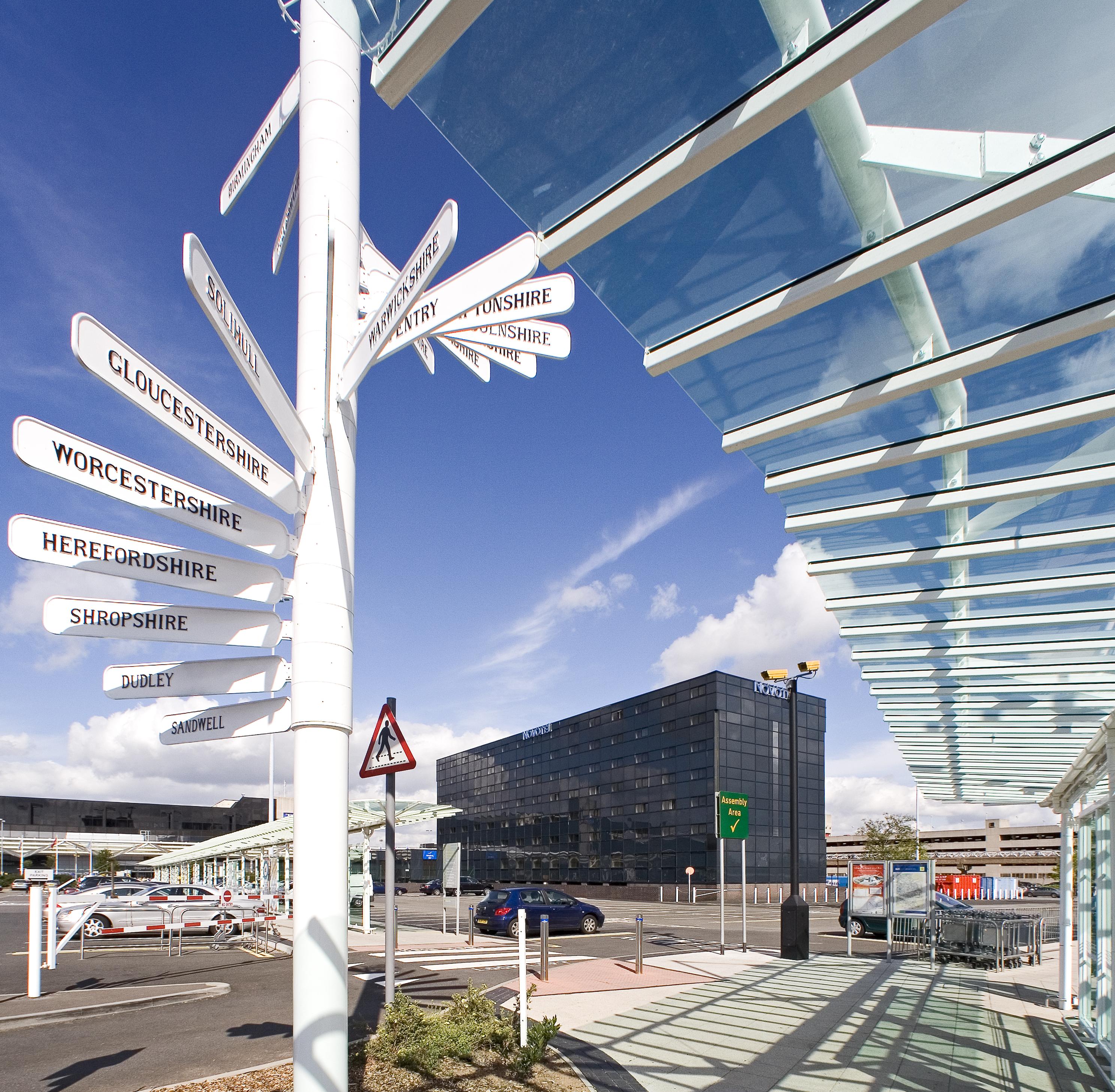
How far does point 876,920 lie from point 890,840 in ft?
123

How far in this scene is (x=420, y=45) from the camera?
3.30 metres

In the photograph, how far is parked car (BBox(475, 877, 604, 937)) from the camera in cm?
2325

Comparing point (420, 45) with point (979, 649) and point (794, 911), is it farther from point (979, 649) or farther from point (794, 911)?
point (794, 911)

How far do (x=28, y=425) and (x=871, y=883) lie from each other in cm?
2331

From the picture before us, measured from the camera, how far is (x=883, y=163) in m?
3.76

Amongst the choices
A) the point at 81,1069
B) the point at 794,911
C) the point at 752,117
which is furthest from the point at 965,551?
the point at 794,911

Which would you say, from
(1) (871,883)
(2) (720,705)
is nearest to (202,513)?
(1) (871,883)

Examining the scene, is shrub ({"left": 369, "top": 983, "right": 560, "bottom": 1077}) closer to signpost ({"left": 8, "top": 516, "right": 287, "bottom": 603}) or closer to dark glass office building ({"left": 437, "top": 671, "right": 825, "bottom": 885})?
signpost ({"left": 8, "top": 516, "right": 287, "bottom": 603})

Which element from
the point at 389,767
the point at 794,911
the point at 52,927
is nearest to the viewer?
the point at 389,767

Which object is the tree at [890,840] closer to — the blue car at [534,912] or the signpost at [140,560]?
the blue car at [534,912]

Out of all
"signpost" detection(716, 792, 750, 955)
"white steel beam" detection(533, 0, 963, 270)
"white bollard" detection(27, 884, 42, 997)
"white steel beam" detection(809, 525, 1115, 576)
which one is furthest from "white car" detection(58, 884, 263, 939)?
"white steel beam" detection(533, 0, 963, 270)

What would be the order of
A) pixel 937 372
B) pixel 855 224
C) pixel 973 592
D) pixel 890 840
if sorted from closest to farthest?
Answer: 1. pixel 855 224
2. pixel 937 372
3. pixel 973 592
4. pixel 890 840

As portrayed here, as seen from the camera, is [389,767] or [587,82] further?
[389,767]

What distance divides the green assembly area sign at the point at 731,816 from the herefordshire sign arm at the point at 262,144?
15536 millimetres
